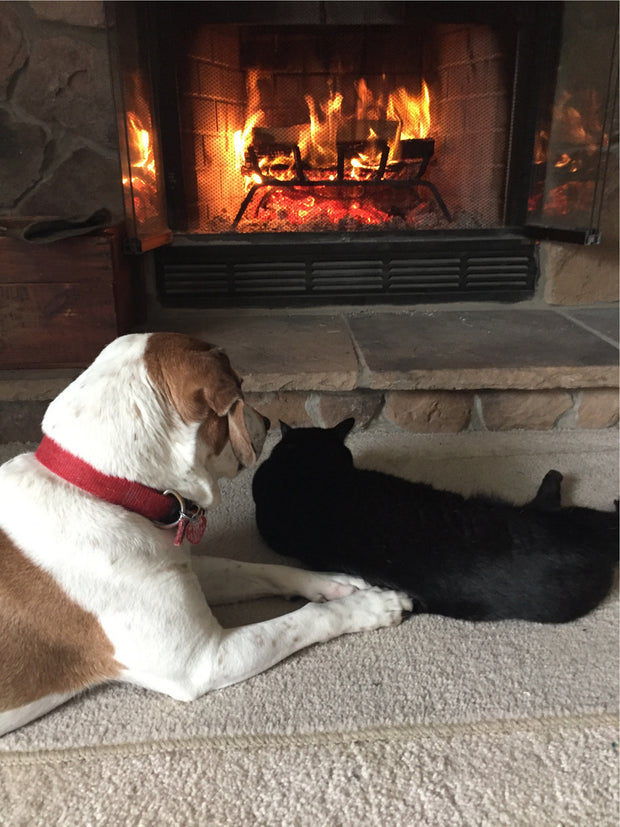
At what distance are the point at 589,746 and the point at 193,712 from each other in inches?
27.4

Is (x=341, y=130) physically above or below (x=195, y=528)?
above

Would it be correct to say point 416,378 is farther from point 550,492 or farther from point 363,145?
point 363,145

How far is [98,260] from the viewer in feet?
6.60

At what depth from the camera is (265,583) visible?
4.76 ft

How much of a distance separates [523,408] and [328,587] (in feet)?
3.60

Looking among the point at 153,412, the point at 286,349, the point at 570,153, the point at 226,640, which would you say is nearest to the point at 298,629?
the point at 226,640

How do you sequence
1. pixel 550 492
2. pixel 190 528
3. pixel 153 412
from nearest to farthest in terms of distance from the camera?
1. pixel 153 412
2. pixel 190 528
3. pixel 550 492

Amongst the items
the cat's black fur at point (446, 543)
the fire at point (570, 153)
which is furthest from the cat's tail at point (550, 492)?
the fire at point (570, 153)

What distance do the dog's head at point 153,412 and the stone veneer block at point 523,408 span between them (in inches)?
48.1

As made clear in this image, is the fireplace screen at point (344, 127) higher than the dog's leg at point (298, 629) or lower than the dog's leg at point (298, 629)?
higher

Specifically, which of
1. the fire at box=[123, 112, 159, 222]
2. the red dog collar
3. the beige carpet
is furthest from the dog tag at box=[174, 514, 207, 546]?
the fire at box=[123, 112, 159, 222]

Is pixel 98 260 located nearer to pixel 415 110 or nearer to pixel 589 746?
pixel 415 110

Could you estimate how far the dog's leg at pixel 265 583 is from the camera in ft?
4.69

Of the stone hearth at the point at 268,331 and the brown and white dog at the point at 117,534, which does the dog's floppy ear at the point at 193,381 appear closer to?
the brown and white dog at the point at 117,534
